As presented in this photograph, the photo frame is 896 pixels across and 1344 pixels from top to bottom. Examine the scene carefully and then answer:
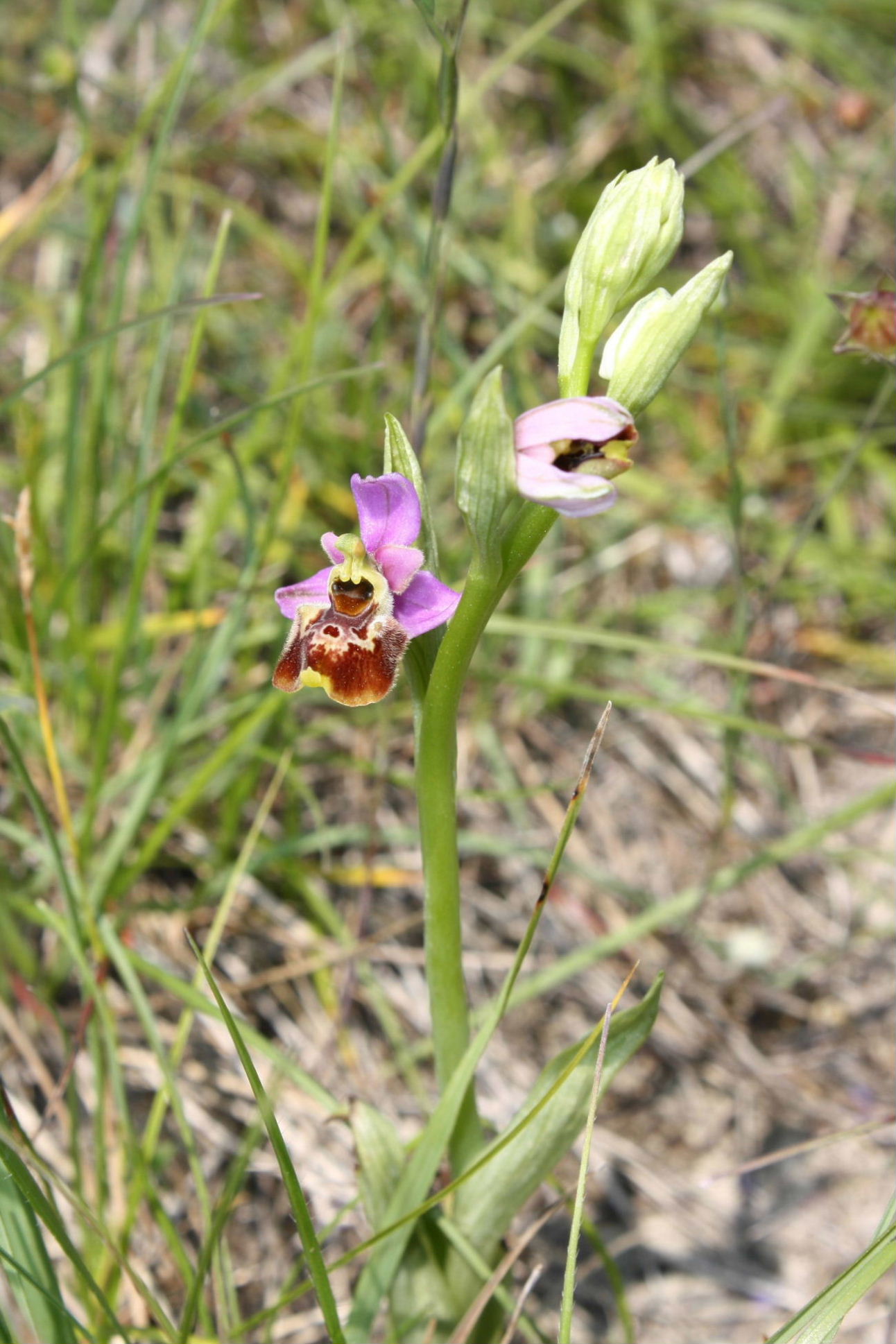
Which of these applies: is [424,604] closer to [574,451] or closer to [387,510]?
[387,510]

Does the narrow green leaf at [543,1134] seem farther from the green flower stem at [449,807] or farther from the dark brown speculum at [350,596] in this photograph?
the dark brown speculum at [350,596]

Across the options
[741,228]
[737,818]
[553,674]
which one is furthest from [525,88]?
[737,818]

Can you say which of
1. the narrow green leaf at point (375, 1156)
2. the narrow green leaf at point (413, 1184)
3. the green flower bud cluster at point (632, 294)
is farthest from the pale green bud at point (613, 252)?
the narrow green leaf at point (375, 1156)

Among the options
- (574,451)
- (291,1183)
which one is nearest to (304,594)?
(574,451)

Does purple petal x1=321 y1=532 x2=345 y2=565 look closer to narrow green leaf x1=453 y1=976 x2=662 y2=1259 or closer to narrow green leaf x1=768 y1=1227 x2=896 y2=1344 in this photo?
narrow green leaf x1=453 y1=976 x2=662 y2=1259

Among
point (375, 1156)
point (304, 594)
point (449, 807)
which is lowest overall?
point (375, 1156)

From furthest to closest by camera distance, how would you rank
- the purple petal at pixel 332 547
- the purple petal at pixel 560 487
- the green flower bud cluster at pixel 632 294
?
the purple petal at pixel 332 547 → the green flower bud cluster at pixel 632 294 → the purple petal at pixel 560 487
